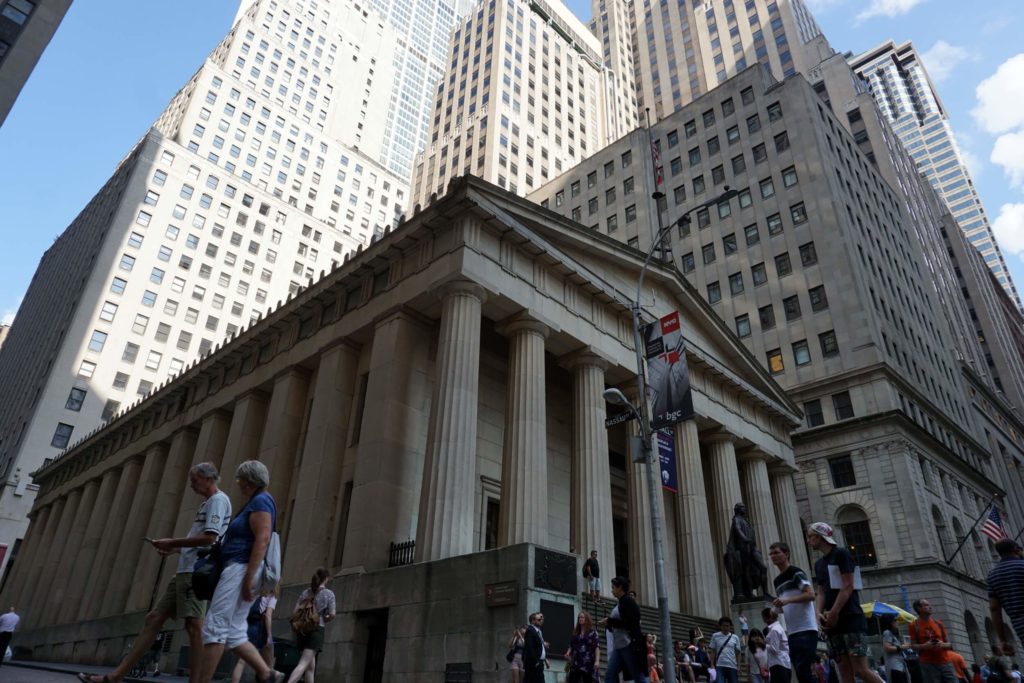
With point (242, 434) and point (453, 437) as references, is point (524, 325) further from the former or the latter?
point (242, 434)

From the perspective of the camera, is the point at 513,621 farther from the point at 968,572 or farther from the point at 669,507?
the point at 968,572

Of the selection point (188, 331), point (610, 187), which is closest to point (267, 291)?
point (188, 331)

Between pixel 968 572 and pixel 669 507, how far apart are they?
2565 centimetres

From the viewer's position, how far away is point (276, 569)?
646cm

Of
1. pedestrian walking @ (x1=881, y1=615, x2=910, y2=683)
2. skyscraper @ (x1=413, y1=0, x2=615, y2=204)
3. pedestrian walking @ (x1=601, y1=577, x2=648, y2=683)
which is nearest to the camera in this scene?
pedestrian walking @ (x1=601, y1=577, x2=648, y2=683)

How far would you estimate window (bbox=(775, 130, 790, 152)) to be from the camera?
54.1m

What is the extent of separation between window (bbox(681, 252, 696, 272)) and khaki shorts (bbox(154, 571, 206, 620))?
53838mm

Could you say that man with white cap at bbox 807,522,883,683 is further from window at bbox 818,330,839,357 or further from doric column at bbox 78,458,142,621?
window at bbox 818,330,839,357

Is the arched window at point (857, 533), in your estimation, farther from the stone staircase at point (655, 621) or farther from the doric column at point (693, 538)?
the stone staircase at point (655, 621)

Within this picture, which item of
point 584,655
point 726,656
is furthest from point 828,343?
point 584,655

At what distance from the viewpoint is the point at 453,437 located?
64.2ft

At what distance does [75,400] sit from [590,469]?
5908cm

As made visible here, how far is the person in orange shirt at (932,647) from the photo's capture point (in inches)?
426

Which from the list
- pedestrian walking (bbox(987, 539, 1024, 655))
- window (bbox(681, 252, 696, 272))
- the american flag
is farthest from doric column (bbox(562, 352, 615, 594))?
window (bbox(681, 252, 696, 272))
